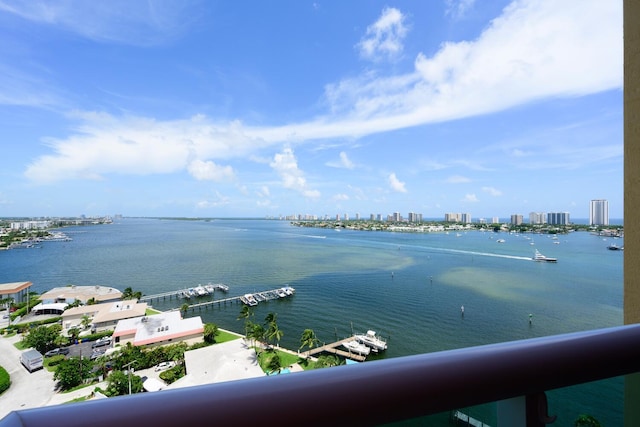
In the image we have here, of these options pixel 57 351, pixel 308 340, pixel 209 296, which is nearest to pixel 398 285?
pixel 308 340

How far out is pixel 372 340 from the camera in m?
9.07

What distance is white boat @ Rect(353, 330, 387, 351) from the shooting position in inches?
351

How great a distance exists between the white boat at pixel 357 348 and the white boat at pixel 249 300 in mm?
5681

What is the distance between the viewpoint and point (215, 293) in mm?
15242

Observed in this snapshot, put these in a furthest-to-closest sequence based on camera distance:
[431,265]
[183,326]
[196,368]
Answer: [431,265] → [183,326] → [196,368]

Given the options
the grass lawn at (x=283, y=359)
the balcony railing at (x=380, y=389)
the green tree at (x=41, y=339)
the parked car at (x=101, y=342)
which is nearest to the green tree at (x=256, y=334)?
the grass lawn at (x=283, y=359)

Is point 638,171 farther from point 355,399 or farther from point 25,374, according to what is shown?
point 25,374

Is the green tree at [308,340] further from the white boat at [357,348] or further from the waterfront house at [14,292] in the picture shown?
the waterfront house at [14,292]

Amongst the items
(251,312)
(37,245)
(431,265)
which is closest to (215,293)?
(251,312)

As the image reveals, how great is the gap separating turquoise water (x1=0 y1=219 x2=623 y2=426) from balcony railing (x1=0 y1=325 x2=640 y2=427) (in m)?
0.07

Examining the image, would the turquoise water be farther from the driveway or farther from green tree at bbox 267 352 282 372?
the driveway

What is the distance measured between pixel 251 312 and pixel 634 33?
41.7 feet

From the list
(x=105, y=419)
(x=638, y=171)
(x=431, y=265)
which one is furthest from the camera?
(x=431, y=265)

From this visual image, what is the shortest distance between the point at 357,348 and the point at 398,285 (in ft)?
24.5
